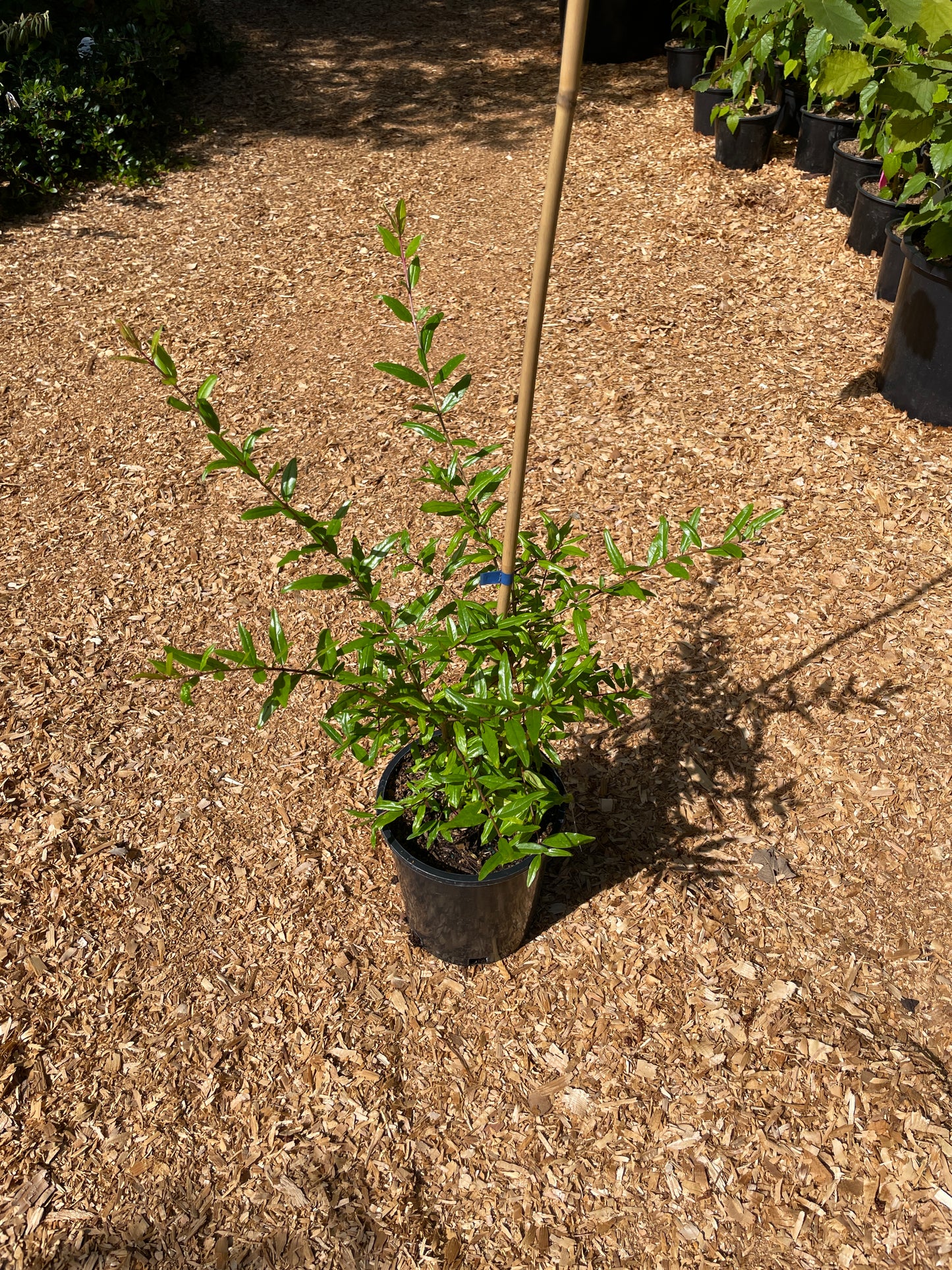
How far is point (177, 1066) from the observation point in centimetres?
215

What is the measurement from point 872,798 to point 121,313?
4.05 meters

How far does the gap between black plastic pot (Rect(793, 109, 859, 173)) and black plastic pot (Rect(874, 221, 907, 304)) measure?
1097mm

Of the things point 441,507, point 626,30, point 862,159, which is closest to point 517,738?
point 441,507

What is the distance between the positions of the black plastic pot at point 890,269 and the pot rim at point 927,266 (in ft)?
1.35

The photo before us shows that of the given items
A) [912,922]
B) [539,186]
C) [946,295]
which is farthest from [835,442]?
[539,186]

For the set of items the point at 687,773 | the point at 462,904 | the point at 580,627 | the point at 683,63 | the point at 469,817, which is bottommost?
the point at 687,773

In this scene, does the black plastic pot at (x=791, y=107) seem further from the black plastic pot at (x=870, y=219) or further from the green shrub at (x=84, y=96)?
the green shrub at (x=84, y=96)

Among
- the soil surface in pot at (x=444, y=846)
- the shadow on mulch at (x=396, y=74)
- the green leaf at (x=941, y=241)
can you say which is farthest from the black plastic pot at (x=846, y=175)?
the soil surface in pot at (x=444, y=846)

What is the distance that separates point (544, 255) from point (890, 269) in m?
3.40

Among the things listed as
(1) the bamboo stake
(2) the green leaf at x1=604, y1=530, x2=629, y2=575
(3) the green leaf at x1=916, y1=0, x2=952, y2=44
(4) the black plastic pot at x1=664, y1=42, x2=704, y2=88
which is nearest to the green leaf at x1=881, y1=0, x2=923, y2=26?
(3) the green leaf at x1=916, y1=0, x2=952, y2=44

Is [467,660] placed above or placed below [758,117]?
below

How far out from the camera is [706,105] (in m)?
5.79

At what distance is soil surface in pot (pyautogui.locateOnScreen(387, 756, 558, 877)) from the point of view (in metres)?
2.08

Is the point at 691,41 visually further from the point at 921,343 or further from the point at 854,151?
A: the point at 921,343
